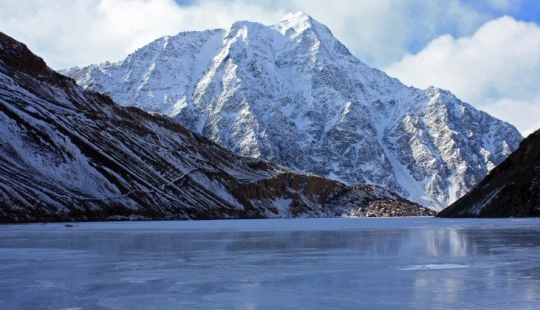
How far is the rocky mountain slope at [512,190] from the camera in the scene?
79812 millimetres

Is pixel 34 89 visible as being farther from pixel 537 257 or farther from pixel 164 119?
pixel 537 257

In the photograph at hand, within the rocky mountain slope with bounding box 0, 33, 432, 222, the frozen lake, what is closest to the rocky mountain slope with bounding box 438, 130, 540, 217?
the rocky mountain slope with bounding box 0, 33, 432, 222

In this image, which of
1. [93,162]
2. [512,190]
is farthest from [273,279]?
[93,162]

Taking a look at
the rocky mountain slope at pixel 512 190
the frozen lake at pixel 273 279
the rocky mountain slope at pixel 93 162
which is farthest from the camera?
the rocky mountain slope at pixel 93 162

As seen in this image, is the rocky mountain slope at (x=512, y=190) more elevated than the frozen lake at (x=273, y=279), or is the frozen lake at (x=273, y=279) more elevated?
the rocky mountain slope at (x=512, y=190)

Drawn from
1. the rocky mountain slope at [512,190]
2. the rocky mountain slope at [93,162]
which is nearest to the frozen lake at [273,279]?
the rocky mountain slope at [93,162]

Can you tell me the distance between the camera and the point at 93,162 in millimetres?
95438

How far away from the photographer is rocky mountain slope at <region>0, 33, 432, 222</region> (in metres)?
80.1

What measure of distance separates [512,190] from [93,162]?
7178 cm

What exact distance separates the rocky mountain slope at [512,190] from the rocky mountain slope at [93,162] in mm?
55578

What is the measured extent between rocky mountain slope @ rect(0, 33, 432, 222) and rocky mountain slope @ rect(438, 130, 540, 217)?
55578 millimetres

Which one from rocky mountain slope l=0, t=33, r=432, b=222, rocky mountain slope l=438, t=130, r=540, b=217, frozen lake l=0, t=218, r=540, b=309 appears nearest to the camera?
frozen lake l=0, t=218, r=540, b=309

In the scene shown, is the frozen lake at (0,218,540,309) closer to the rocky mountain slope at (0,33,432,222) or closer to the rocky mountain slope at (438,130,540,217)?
the rocky mountain slope at (0,33,432,222)

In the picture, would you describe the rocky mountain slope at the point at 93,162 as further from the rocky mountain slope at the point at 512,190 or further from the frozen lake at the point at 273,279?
the rocky mountain slope at the point at 512,190
